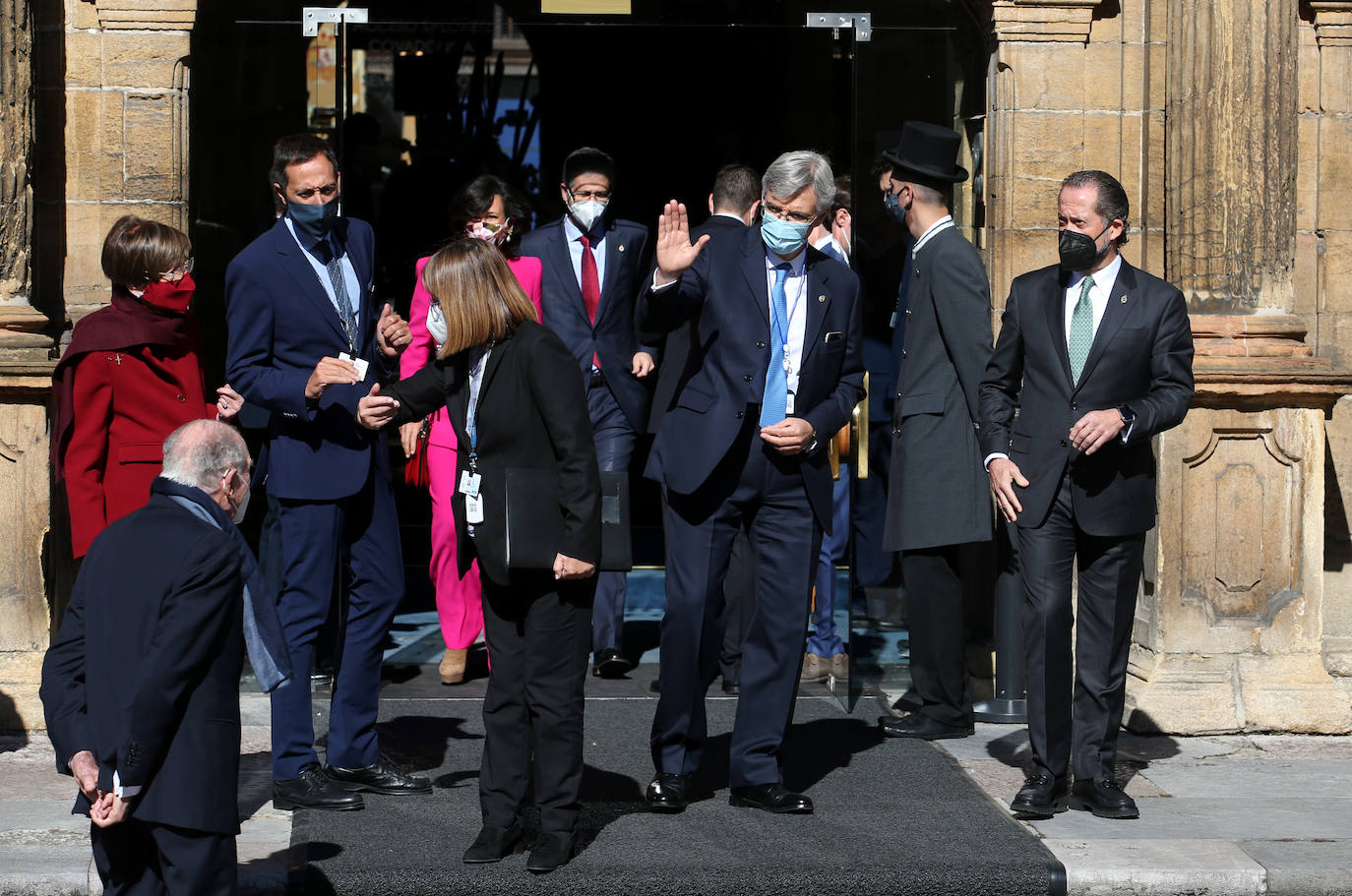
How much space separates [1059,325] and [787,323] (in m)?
0.87

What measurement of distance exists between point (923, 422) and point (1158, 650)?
4.44 ft

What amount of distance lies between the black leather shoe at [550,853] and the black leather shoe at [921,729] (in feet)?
6.74

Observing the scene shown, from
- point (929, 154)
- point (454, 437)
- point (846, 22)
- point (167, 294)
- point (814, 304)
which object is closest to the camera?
point (814, 304)

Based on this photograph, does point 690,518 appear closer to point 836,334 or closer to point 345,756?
point 836,334

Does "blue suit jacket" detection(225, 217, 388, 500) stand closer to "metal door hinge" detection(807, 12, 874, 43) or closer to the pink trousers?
the pink trousers

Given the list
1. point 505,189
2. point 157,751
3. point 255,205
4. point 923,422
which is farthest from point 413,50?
point 157,751

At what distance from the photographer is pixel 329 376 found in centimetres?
567

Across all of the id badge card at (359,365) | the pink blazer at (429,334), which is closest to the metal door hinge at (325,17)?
the pink blazer at (429,334)

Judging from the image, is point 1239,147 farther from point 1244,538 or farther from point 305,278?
point 305,278

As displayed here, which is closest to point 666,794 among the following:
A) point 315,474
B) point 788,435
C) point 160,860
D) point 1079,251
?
point 788,435

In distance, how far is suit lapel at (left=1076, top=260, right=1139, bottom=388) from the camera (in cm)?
586

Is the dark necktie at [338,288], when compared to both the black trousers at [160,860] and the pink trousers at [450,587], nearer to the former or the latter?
the pink trousers at [450,587]

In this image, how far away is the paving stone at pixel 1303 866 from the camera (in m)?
5.29

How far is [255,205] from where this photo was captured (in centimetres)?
926
